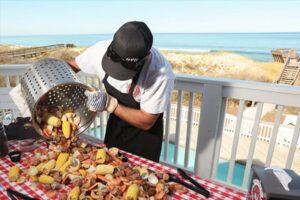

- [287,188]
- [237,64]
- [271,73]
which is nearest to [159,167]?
[287,188]

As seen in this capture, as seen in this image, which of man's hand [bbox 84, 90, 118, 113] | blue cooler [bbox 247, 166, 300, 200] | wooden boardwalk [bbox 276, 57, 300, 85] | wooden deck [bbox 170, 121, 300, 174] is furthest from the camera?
wooden boardwalk [bbox 276, 57, 300, 85]

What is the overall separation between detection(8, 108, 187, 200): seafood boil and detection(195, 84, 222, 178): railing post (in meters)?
0.99

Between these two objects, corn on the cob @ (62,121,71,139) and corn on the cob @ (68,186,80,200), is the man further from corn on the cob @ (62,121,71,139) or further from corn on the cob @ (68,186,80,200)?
corn on the cob @ (68,186,80,200)

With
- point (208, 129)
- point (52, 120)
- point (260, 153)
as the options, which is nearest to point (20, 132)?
point (52, 120)

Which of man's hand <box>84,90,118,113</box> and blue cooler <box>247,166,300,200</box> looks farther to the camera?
man's hand <box>84,90,118,113</box>

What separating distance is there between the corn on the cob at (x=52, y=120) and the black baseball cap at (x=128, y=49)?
32cm

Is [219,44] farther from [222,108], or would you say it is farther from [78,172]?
[78,172]

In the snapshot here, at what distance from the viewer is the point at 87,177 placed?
0.84m

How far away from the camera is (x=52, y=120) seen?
98 cm

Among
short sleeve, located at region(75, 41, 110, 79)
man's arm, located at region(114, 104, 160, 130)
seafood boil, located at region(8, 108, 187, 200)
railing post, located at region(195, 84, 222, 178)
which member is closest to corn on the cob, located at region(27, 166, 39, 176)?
seafood boil, located at region(8, 108, 187, 200)

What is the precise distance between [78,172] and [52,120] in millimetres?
265

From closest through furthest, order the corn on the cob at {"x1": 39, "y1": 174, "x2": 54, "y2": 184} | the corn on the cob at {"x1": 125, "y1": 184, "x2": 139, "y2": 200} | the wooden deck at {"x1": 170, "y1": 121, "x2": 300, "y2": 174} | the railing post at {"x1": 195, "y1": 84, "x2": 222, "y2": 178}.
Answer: the corn on the cob at {"x1": 125, "y1": 184, "x2": 139, "y2": 200} → the corn on the cob at {"x1": 39, "y1": 174, "x2": 54, "y2": 184} → the railing post at {"x1": 195, "y1": 84, "x2": 222, "y2": 178} → the wooden deck at {"x1": 170, "y1": 121, "x2": 300, "y2": 174}

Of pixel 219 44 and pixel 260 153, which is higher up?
pixel 219 44

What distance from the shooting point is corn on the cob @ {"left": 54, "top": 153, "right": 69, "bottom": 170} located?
3.01ft
